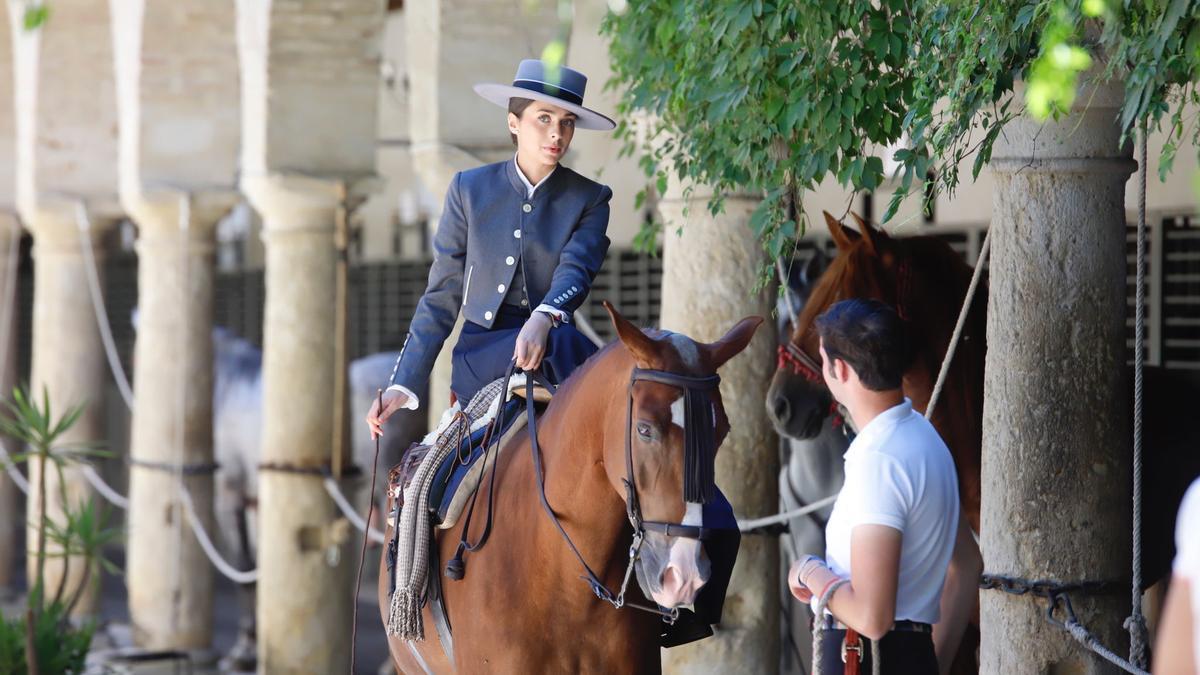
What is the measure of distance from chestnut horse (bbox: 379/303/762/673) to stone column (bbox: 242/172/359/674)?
14.7 feet

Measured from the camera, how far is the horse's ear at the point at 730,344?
3.59m

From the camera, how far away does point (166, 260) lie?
1030 centimetres

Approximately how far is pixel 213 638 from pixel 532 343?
7526mm

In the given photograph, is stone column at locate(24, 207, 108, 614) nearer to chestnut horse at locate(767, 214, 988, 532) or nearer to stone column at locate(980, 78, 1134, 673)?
chestnut horse at locate(767, 214, 988, 532)

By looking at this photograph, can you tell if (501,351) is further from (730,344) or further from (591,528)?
(730,344)

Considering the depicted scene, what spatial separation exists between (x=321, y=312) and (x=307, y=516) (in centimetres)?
105

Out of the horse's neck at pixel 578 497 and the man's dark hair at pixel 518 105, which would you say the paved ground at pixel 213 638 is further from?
the horse's neck at pixel 578 497

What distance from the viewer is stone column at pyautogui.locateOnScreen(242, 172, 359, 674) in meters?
8.69

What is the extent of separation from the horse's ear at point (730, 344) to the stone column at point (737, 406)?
6.34ft

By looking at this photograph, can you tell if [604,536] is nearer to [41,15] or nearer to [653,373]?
[653,373]

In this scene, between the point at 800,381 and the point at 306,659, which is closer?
the point at 800,381

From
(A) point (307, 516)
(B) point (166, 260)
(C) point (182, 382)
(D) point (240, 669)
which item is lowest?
(D) point (240, 669)

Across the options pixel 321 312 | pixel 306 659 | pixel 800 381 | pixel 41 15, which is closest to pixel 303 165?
pixel 321 312

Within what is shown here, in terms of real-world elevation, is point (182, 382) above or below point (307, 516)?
above
